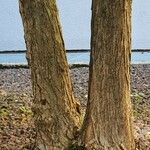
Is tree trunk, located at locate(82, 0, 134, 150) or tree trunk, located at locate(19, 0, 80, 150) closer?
tree trunk, located at locate(82, 0, 134, 150)

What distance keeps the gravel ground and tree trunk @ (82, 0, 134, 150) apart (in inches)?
21.0

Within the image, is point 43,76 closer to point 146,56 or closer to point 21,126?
point 21,126

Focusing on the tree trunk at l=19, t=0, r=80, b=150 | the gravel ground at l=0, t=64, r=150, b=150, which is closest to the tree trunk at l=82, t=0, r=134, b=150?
the tree trunk at l=19, t=0, r=80, b=150

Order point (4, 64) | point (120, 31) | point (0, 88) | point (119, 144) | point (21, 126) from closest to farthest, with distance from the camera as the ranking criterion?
point (120, 31) → point (119, 144) → point (21, 126) → point (0, 88) → point (4, 64)

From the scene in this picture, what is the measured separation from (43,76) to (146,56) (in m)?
5.85

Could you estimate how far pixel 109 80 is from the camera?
11.6 ft

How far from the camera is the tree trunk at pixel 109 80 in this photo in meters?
3.44

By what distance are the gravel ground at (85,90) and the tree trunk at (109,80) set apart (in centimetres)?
53

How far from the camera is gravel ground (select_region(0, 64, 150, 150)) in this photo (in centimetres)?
469

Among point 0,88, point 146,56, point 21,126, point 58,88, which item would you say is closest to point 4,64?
point 0,88

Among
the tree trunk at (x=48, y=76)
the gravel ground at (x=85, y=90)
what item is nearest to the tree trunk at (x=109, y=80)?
the tree trunk at (x=48, y=76)

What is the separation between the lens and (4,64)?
29.4 feet

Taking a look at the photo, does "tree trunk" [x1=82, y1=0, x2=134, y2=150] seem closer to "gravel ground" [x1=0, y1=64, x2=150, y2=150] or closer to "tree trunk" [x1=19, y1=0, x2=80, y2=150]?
"tree trunk" [x1=19, y1=0, x2=80, y2=150]

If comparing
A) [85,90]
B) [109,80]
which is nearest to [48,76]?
[109,80]
